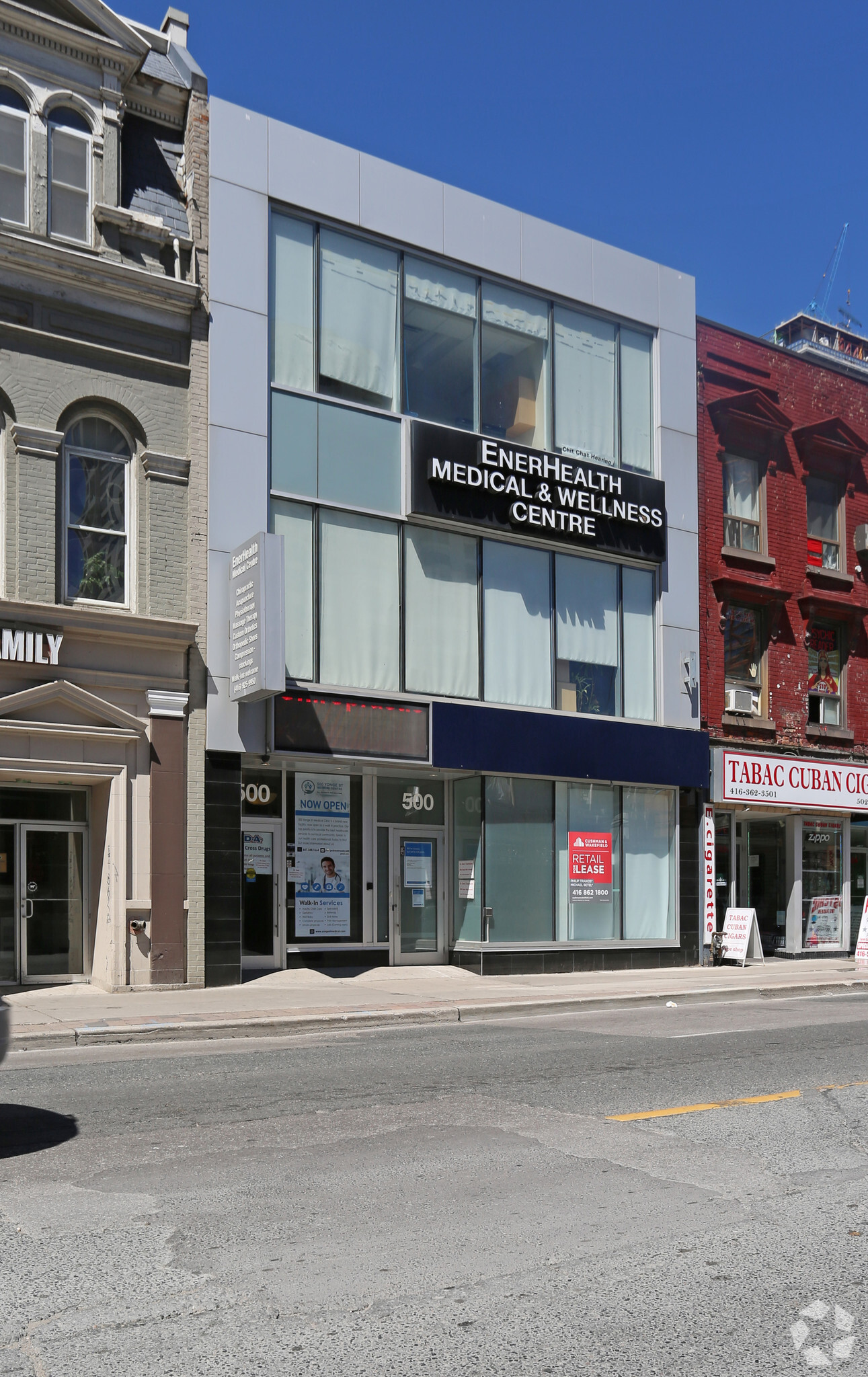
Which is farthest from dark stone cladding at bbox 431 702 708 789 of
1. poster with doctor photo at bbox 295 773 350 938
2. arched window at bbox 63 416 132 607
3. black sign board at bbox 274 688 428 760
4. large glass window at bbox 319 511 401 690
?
arched window at bbox 63 416 132 607

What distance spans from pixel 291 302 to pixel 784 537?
1182 centimetres

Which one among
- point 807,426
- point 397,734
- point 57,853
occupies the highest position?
point 807,426

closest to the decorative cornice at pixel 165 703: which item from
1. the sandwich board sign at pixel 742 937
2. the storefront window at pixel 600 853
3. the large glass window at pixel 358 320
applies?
the large glass window at pixel 358 320

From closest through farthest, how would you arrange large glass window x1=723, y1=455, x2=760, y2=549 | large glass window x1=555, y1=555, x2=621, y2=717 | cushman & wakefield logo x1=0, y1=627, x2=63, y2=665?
cushman & wakefield logo x1=0, y1=627, x2=63, y2=665
large glass window x1=555, y1=555, x2=621, y2=717
large glass window x1=723, y1=455, x2=760, y2=549

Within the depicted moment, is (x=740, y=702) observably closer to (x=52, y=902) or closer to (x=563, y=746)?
(x=563, y=746)

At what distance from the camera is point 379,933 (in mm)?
19844

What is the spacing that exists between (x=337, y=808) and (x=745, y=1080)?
1085 centimetres

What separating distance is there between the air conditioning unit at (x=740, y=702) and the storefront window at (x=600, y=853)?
11.4 feet

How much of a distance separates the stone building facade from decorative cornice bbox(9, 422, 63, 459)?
2 centimetres

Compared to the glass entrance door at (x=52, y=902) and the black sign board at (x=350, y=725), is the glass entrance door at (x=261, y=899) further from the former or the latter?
the glass entrance door at (x=52, y=902)

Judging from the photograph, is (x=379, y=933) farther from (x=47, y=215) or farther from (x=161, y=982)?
(x=47, y=215)

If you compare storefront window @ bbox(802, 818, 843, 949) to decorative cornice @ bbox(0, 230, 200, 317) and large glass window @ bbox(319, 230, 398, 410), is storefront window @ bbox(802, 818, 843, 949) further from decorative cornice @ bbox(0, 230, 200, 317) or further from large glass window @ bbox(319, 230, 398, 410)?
decorative cornice @ bbox(0, 230, 200, 317)

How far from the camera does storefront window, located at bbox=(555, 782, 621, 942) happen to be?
68.7ft

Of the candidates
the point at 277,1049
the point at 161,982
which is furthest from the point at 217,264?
the point at 277,1049
